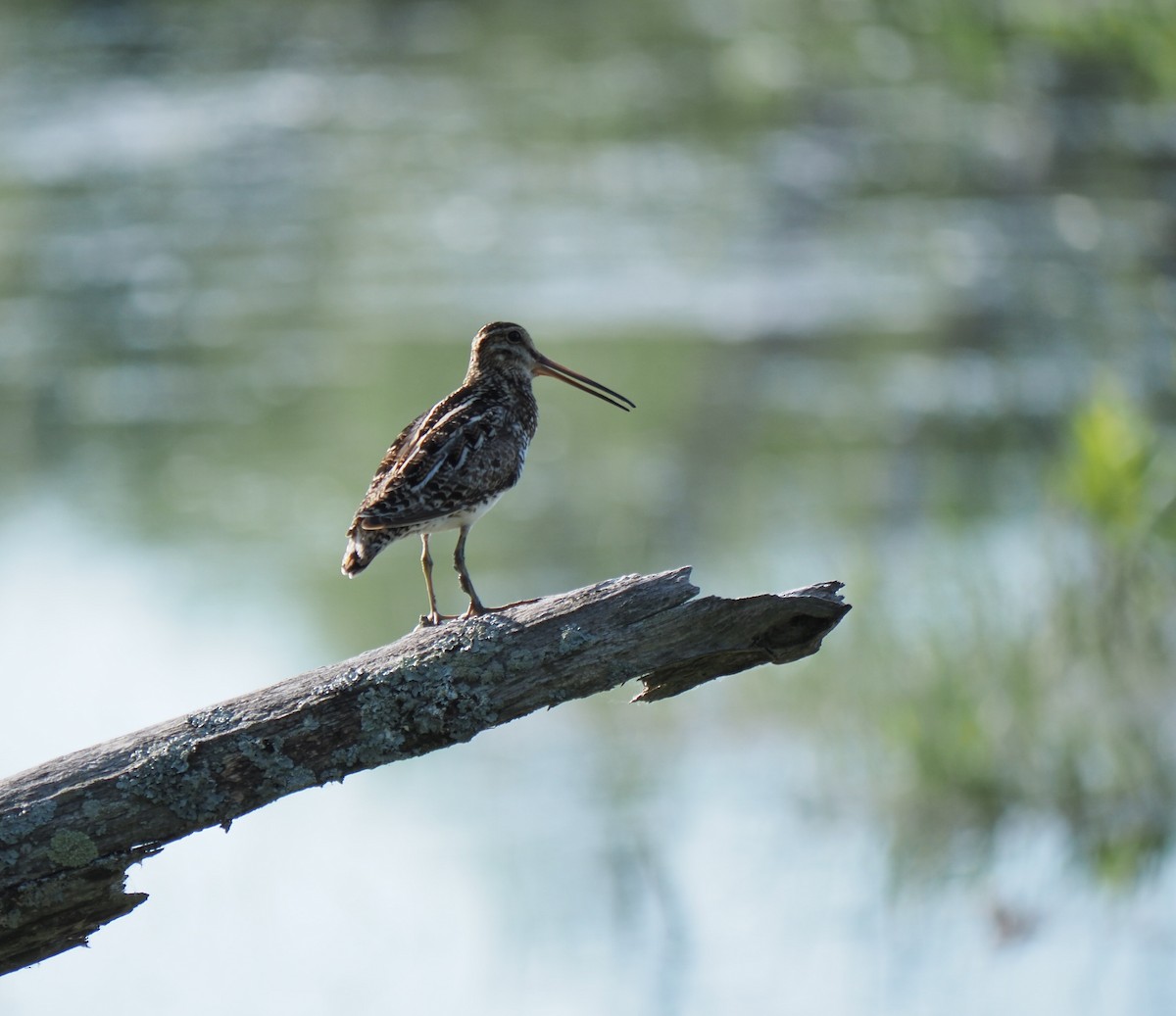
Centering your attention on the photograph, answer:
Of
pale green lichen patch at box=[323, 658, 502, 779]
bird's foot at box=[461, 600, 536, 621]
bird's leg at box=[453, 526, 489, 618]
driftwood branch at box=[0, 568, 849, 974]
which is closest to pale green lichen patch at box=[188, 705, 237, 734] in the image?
driftwood branch at box=[0, 568, 849, 974]

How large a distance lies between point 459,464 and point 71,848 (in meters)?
1.52

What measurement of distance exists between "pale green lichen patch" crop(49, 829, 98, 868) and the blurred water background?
437cm

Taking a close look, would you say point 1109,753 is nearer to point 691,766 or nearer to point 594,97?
point 691,766

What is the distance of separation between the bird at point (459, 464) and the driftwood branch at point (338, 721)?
0.42 metres

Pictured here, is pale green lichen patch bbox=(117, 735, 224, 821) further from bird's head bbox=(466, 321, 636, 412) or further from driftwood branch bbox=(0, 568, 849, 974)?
bird's head bbox=(466, 321, 636, 412)

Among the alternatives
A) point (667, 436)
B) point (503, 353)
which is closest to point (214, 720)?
point (503, 353)

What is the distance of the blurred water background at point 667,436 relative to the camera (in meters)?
7.97

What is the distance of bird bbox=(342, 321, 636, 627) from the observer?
4.38 m

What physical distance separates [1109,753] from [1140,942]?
3.56 feet

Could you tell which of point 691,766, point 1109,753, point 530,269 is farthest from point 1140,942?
point 530,269

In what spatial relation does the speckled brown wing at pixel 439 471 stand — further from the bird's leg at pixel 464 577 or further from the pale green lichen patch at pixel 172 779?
the pale green lichen patch at pixel 172 779

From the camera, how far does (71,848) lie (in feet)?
11.3

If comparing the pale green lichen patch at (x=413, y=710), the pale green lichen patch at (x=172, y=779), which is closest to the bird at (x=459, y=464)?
the pale green lichen patch at (x=413, y=710)

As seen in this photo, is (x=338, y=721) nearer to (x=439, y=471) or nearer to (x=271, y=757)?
(x=271, y=757)
